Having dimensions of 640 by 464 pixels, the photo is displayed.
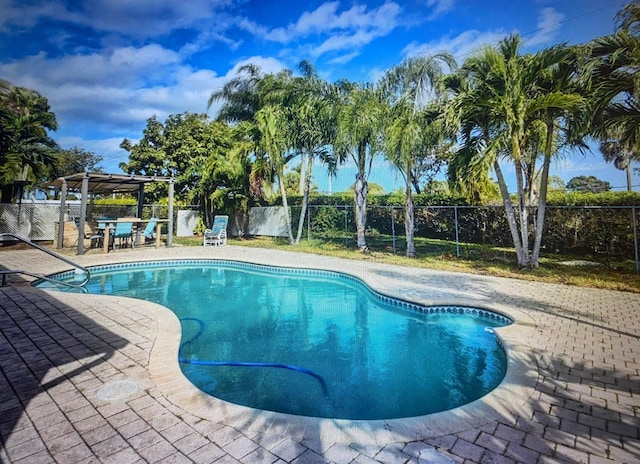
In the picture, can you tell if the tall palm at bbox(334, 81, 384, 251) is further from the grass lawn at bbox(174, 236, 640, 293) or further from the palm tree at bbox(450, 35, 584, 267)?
the palm tree at bbox(450, 35, 584, 267)

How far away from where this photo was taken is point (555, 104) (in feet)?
21.7

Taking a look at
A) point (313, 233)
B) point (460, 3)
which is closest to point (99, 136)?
point (313, 233)

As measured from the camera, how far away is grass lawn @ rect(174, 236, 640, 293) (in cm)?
716

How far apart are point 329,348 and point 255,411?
7.45 ft

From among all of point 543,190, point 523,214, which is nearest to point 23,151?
point 523,214

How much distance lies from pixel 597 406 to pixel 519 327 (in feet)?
6.28

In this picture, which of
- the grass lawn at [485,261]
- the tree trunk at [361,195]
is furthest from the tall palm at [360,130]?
the grass lawn at [485,261]

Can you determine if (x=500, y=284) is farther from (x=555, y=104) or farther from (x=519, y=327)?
(x=555, y=104)

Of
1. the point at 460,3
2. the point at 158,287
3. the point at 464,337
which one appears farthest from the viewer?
the point at 460,3

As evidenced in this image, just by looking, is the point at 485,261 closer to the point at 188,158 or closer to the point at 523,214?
the point at 523,214

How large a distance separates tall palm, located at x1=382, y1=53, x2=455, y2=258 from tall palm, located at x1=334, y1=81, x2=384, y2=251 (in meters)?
0.65

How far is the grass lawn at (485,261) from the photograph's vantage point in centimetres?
716

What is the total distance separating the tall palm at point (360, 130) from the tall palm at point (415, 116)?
654 millimetres

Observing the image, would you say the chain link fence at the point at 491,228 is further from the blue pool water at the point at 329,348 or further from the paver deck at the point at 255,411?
the paver deck at the point at 255,411
